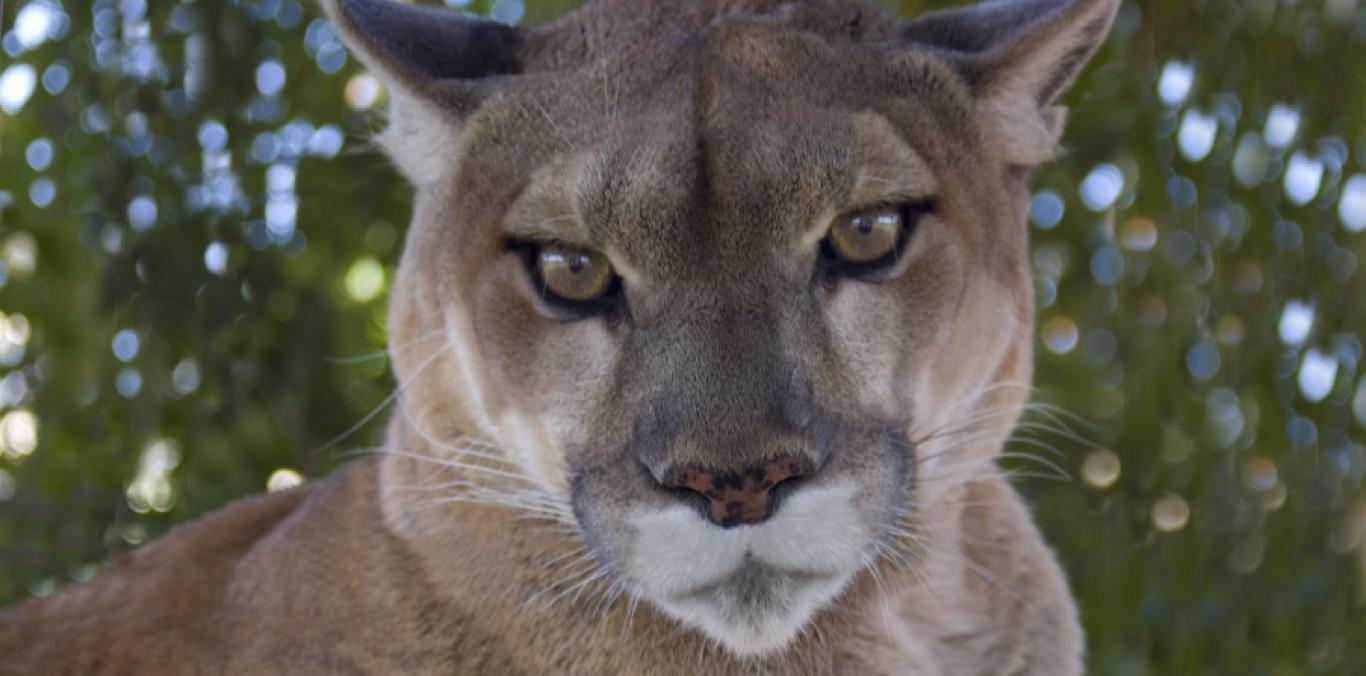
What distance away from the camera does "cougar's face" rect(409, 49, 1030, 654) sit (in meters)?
2.22

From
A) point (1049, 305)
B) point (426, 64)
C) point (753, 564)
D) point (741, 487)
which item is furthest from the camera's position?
point (1049, 305)

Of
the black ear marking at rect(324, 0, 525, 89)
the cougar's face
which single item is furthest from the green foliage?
the cougar's face

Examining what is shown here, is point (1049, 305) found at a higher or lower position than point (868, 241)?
lower

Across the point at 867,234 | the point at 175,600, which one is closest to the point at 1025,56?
the point at 867,234

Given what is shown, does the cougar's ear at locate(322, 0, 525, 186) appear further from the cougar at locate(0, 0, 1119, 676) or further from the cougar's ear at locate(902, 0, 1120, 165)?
the cougar's ear at locate(902, 0, 1120, 165)

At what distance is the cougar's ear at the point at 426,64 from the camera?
2.68 metres

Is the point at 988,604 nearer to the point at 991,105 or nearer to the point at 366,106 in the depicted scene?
the point at 991,105

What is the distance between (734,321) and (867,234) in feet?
0.88

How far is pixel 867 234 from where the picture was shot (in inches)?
95.5

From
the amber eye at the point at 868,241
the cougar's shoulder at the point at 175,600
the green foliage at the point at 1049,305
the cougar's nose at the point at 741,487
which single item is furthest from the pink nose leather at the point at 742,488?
the green foliage at the point at 1049,305

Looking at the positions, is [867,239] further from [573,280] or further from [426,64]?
[426,64]

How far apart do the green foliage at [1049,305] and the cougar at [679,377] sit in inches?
60.1

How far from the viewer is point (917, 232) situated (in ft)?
8.13

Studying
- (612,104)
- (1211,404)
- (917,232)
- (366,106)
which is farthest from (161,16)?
(1211,404)
